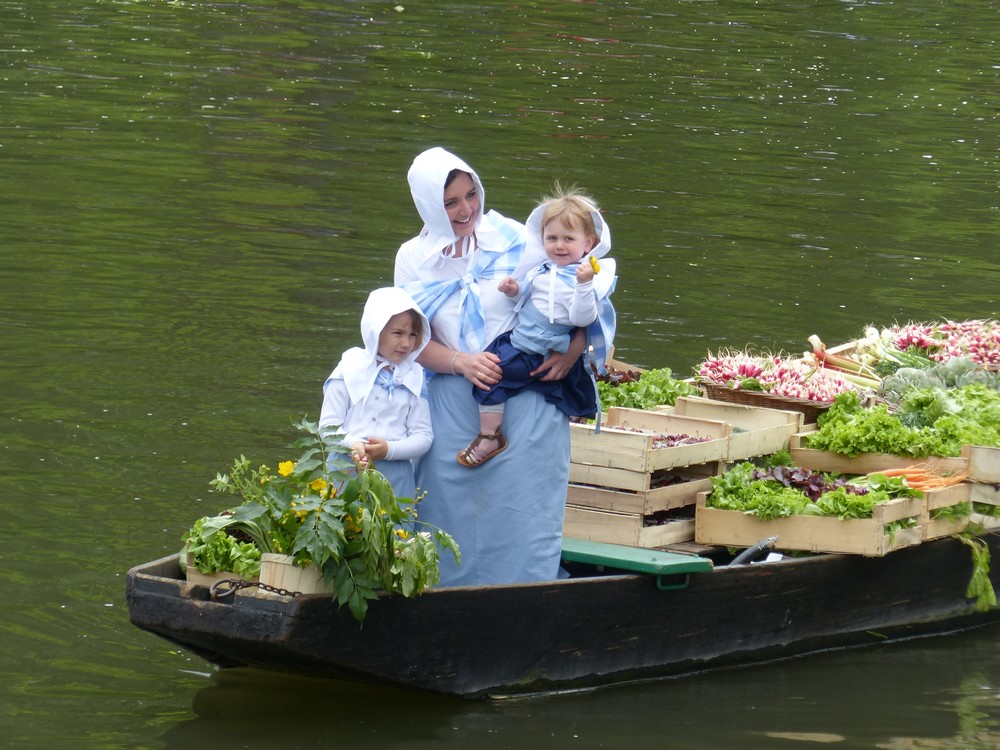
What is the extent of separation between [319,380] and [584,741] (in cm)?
493

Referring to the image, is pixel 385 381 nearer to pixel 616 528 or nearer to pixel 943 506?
pixel 616 528

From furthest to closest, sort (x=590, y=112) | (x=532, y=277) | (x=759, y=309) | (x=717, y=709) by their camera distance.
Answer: (x=590, y=112) < (x=759, y=309) < (x=717, y=709) < (x=532, y=277)

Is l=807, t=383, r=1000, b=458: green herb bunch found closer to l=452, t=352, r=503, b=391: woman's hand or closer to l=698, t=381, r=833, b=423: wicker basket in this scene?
l=698, t=381, r=833, b=423: wicker basket

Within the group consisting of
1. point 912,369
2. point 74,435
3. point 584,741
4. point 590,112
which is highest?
point 590,112

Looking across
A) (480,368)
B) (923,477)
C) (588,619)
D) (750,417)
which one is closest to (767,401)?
(750,417)

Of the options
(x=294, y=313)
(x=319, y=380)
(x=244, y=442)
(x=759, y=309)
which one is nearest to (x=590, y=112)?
(x=759, y=309)

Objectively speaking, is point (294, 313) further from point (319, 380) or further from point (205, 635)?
Result: point (205, 635)

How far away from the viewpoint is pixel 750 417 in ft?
28.2

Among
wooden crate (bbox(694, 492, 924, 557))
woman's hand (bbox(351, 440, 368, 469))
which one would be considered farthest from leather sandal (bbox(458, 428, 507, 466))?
wooden crate (bbox(694, 492, 924, 557))

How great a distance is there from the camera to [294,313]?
12844 millimetres

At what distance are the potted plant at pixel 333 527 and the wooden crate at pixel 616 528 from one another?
4.35ft

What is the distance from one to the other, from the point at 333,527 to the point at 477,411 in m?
1.08

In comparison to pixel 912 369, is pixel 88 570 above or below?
below

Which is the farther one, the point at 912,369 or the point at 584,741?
the point at 912,369
